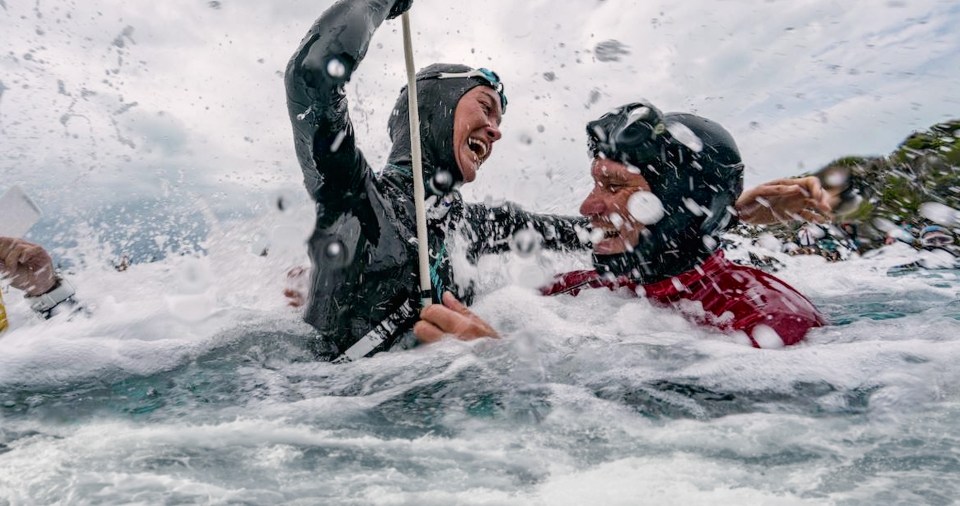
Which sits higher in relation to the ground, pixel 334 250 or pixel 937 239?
pixel 334 250

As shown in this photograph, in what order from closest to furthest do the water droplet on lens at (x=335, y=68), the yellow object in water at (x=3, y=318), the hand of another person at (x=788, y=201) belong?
the water droplet on lens at (x=335, y=68) < the hand of another person at (x=788, y=201) < the yellow object in water at (x=3, y=318)

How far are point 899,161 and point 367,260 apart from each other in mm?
32861

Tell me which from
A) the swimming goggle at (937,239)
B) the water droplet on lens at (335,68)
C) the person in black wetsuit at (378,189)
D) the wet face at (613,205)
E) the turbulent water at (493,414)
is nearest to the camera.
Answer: the turbulent water at (493,414)

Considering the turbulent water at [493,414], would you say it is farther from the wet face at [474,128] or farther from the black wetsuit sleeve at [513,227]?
the wet face at [474,128]

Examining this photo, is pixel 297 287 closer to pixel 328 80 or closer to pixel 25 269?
pixel 328 80

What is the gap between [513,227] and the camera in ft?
17.1

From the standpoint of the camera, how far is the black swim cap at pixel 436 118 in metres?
4.38

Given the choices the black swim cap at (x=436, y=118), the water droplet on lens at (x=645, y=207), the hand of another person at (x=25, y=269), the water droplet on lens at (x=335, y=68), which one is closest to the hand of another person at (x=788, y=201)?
the water droplet on lens at (x=645, y=207)

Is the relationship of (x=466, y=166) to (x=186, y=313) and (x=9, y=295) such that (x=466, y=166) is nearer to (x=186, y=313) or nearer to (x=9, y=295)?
(x=186, y=313)

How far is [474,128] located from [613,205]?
108 centimetres

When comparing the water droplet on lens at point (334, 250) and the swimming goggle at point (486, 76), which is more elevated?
the swimming goggle at point (486, 76)

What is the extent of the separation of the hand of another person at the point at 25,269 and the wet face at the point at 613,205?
4564 mm

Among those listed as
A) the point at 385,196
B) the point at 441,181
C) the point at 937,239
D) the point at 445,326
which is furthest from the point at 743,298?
the point at 937,239

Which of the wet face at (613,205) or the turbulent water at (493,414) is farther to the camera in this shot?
the wet face at (613,205)
